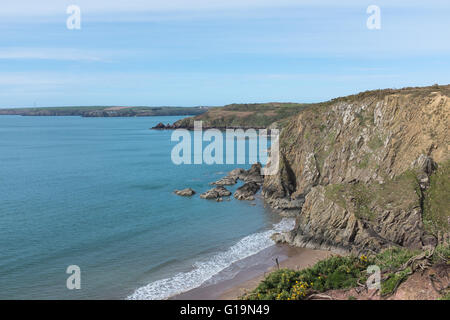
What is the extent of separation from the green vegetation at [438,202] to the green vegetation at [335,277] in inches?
537

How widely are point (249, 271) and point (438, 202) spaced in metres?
18.5

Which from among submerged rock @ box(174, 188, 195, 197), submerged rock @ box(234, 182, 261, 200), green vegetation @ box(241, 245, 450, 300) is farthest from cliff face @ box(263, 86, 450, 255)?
green vegetation @ box(241, 245, 450, 300)

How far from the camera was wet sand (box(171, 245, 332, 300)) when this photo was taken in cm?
2989

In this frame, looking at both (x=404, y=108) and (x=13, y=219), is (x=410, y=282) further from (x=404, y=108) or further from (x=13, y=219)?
(x=13, y=219)

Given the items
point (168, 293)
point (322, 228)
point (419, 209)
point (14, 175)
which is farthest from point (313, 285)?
point (14, 175)

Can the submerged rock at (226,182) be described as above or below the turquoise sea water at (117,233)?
above

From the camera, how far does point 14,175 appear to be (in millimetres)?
76625

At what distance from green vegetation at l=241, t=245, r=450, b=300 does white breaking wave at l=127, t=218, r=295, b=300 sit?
34.6 ft

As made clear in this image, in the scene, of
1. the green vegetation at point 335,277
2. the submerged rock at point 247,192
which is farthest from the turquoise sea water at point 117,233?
the green vegetation at point 335,277

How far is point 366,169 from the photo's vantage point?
4422 centimetres

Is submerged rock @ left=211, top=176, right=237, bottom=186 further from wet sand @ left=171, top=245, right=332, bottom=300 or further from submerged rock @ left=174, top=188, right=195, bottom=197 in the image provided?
wet sand @ left=171, top=245, right=332, bottom=300

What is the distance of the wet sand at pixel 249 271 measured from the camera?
1177 inches

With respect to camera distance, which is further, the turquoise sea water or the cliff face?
the cliff face

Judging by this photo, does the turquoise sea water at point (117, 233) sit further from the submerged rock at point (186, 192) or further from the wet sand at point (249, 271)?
the submerged rock at point (186, 192)
